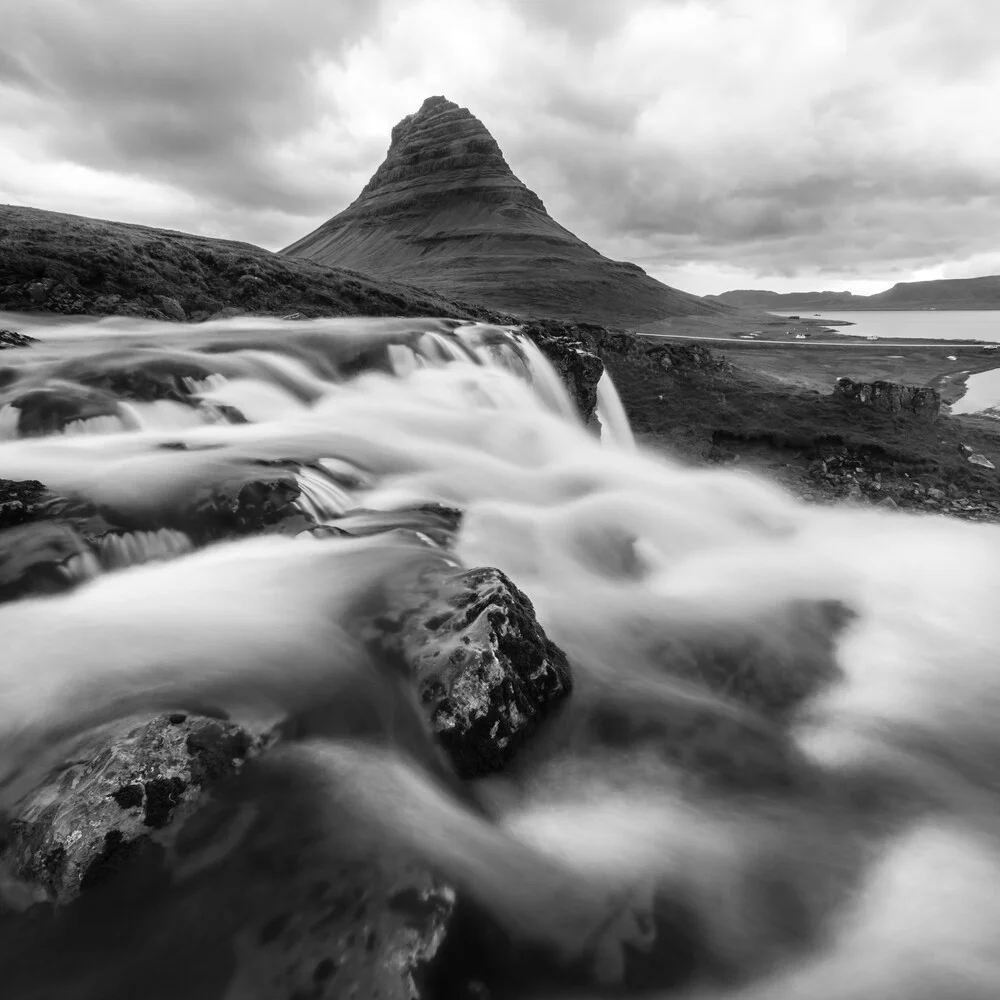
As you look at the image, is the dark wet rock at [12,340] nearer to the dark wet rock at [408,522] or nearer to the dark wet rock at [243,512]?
the dark wet rock at [243,512]

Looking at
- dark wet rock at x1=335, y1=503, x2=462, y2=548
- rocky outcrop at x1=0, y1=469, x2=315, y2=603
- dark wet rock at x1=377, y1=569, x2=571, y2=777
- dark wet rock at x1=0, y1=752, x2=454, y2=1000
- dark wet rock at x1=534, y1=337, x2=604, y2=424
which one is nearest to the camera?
dark wet rock at x1=0, y1=752, x2=454, y2=1000

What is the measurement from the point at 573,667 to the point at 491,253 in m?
159

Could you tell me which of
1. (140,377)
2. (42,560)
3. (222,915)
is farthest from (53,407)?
(222,915)

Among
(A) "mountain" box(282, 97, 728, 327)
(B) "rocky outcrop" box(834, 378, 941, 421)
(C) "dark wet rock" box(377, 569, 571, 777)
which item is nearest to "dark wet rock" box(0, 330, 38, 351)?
(C) "dark wet rock" box(377, 569, 571, 777)

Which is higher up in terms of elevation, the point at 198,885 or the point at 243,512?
the point at 243,512

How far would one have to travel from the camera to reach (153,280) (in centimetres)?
2356

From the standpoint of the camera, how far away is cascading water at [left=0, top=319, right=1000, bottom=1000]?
16.7ft

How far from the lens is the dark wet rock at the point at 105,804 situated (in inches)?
166

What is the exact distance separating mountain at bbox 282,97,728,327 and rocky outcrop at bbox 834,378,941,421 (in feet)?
263

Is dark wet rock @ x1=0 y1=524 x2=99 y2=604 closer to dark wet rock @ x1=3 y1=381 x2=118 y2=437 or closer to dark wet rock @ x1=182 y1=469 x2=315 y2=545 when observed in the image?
dark wet rock @ x1=182 y1=469 x2=315 y2=545

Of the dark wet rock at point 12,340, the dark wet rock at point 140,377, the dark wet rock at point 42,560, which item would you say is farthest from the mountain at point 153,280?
the dark wet rock at point 42,560

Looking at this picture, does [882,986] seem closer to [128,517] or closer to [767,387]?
[128,517]

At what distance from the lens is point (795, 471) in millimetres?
20672

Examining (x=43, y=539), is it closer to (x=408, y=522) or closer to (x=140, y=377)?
(x=408, y=522)
